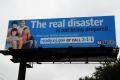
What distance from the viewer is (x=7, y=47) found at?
25609mm

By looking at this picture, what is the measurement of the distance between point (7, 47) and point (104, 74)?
11535 mm

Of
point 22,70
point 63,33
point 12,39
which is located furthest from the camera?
point 12,39

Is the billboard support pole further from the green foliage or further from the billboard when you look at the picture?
the green foliage

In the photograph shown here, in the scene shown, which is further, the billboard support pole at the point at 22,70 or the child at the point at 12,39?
the child at the point at 12,39

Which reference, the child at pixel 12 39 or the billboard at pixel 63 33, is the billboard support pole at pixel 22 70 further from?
the child at pixel 12 39

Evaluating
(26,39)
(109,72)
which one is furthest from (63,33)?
(109,72)

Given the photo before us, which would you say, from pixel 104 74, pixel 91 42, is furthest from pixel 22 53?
pixel 104 74

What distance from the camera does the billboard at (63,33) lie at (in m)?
24.1

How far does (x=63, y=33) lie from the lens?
974 inches

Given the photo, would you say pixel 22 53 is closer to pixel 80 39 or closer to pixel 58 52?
pixel 58 52

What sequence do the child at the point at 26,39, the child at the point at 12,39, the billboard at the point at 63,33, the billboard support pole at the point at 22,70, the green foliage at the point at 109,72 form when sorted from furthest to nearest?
the green foliage at the point at 109,72 → the child at the point at 12,39 → the child at the point at 26,39 → the billboard support pole at the point at 22,70 → the billboard at the point at 63,33

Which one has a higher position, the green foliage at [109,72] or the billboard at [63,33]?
the billboard at [63,33]

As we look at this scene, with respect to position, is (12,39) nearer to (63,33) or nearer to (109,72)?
(63,33)

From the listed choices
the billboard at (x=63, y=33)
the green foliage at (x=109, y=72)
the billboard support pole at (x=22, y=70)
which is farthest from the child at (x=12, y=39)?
the green foliage at (x=109, y=72)
